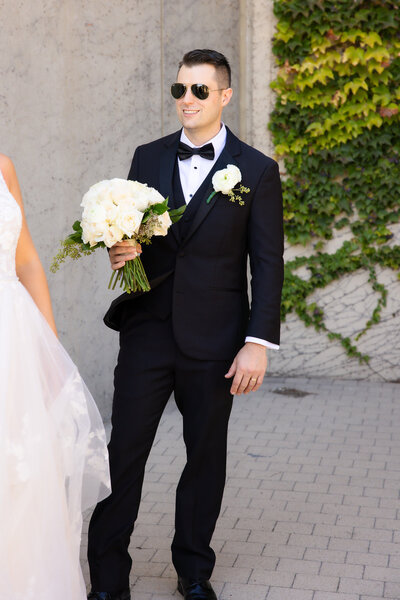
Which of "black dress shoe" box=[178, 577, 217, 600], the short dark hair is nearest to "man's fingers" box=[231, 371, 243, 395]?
"black dress shoe" box=[178, 577, 217, 600]

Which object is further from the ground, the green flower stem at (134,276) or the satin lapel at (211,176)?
the satin lapel at (211,176)

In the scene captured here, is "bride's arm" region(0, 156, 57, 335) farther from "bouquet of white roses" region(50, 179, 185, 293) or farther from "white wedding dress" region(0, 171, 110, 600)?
"bouquet of white roses" region(50, 179, 185, 293)

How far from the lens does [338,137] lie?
7473mm

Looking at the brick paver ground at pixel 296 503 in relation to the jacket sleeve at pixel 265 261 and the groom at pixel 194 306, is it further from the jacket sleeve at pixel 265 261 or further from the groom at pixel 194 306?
the jacket sleeve at pixel 265 261

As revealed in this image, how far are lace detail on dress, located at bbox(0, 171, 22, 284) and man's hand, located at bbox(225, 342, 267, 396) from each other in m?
0.95

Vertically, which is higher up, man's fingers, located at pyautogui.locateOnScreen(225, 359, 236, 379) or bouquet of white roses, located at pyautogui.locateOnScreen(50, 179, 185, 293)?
bouquet of white roses, located at pyautogui.locateOnScreen(50, 179, 185, 293)

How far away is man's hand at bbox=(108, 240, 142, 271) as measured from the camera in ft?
11.1

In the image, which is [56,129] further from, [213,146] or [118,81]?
[213,146]

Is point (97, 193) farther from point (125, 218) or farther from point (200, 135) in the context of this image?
point (200, 135)

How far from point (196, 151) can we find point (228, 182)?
23cm

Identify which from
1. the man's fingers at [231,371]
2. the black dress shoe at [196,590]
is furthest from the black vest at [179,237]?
the black dress shoe at [196,590]

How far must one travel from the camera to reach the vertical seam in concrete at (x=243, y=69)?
25.3 feet

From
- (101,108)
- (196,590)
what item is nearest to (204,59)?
(196,590)

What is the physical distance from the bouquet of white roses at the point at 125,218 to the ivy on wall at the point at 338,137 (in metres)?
4.30
